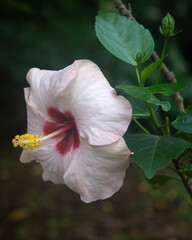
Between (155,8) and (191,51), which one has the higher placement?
(155,8)

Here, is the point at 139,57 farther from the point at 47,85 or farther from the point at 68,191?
the point at 68,191

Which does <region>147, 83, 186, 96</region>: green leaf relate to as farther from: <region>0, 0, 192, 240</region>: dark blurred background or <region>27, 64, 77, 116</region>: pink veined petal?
<region>0, 0, 192, 240</region>: dark blurred background

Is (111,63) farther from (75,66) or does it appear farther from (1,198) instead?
(75,66)

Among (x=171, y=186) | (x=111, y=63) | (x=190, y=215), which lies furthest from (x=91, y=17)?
(x=190, y=215)

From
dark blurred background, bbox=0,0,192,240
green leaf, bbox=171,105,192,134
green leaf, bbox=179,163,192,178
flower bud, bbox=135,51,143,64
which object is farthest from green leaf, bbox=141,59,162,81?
dark blurred background, bbox=0,0,192,240

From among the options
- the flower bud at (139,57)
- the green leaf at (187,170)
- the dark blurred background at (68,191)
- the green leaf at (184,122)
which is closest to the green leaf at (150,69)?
the flower bud at (139,57)
